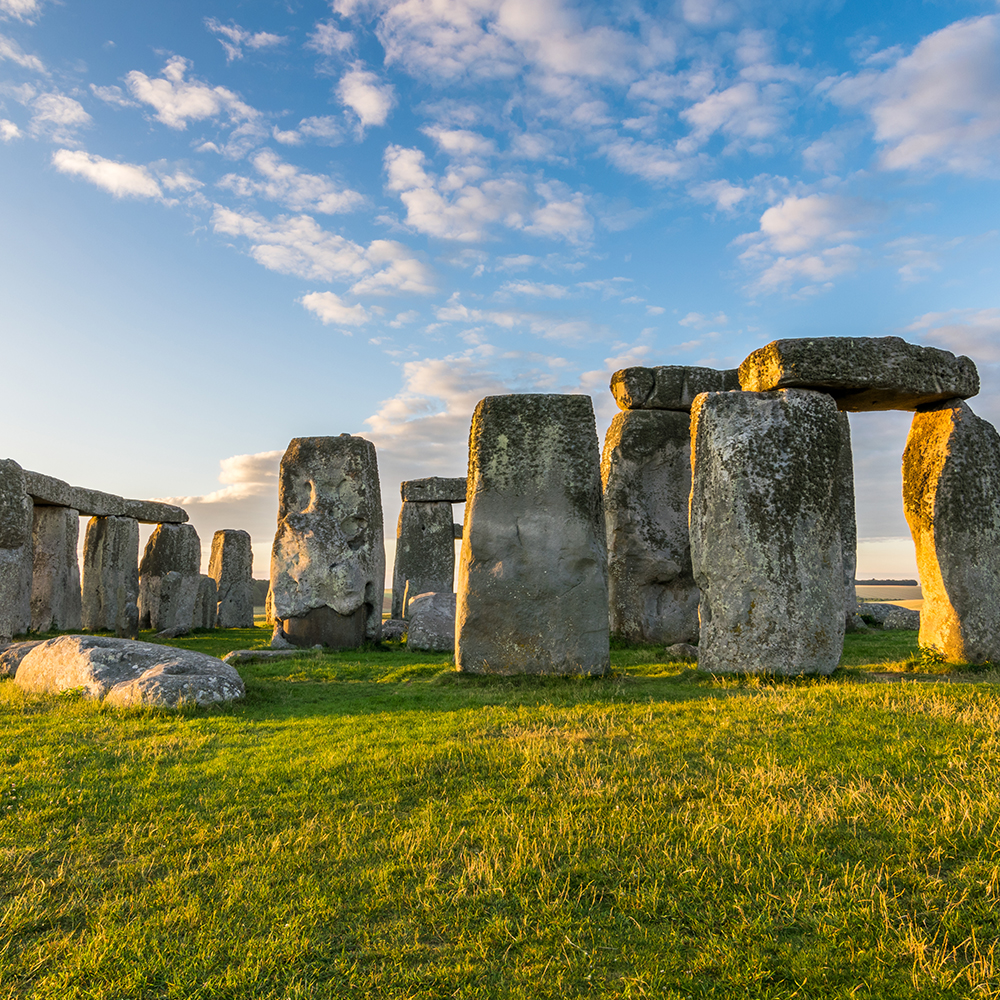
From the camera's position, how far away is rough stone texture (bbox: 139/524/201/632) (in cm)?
2006

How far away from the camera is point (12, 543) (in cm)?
1435

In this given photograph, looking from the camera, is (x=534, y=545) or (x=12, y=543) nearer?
(x=534, y=545)

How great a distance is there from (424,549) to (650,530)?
37.0ft

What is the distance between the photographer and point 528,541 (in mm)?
9812

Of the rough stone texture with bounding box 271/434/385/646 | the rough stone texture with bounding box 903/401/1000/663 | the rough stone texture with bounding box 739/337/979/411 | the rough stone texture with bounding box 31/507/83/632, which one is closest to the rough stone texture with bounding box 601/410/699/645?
the rough stone texture with bounding box 739/337/979/411

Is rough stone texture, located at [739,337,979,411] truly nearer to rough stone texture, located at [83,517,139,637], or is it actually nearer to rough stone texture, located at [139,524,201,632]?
rough stone texture, located at [139,524,201,632]

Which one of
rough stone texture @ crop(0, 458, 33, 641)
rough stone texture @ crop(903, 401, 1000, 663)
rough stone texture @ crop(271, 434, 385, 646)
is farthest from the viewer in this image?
rough stone texture @ crop(271, 434, 385, 646)

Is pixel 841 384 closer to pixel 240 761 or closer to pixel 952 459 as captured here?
pixel 952 459

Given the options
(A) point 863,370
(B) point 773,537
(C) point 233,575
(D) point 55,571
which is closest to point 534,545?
(B) point 773,537

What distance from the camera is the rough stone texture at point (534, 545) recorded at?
961 cm

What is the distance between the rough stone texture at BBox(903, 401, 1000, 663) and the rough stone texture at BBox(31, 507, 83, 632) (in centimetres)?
1965

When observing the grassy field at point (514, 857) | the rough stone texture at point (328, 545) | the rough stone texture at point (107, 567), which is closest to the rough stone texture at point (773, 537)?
the grassy field at point (514, 857)

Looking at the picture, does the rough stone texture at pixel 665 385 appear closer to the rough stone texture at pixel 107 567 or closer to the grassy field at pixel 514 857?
the grassy field at pixel 514 857

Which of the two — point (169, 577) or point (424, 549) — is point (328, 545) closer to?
point (169, 577)
